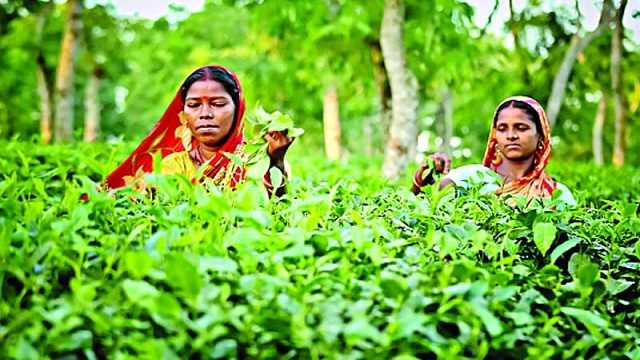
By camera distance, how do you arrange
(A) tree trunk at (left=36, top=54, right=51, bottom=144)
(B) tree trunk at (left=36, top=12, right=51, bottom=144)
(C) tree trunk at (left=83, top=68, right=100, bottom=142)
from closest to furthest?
(B) tree trunk at (left=36, top=12, right=51, bottom=144) < (A) tree trunk at (left=36, top=54, right=51, bottom=144) < (C) tree trunk at (left=83, top=68, right=100, bottom=142)

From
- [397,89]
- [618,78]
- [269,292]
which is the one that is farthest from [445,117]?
[269,292]

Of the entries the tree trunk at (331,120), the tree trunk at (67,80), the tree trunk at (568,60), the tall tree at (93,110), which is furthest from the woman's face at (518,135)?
the tall tree at (93,110)

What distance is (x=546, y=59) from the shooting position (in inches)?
574

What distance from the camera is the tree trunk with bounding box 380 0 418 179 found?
7.33m

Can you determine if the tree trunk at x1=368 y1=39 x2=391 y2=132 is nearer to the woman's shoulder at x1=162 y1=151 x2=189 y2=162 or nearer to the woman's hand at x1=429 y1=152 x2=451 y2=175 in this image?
the woman's hand at x1=429 y1=152 x2=451 y2=175

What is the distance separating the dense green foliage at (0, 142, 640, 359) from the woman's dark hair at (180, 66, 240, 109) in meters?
1.66

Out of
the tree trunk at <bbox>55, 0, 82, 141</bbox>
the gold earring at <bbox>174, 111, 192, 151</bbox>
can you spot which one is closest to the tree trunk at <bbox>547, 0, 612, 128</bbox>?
the tree trunk at <bbox>55, 0, 82, 141</bbox>

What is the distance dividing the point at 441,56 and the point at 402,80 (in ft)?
7.23

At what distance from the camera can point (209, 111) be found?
12.2 ft

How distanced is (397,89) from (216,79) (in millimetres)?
3819

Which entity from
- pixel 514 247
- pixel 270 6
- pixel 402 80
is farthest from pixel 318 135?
pixel 514 247

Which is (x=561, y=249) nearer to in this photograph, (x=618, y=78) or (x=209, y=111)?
(x=209, y=111)

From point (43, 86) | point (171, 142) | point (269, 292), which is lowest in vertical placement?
point (269, 292)

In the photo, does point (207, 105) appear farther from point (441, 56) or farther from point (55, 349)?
point (441, 56)
